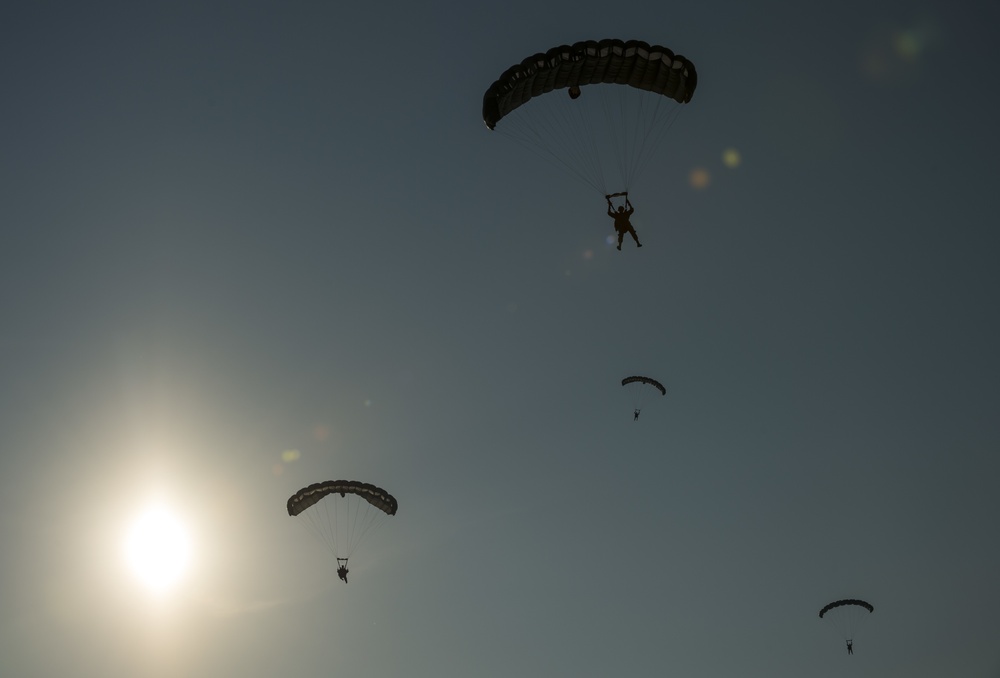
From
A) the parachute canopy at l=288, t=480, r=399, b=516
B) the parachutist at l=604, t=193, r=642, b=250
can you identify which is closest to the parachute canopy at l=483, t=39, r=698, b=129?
the parachutist at l=604, t=193, r=642, b=250

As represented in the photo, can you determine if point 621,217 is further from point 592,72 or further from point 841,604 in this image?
point 841,604

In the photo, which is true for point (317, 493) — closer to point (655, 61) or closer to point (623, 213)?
point (623, 213)

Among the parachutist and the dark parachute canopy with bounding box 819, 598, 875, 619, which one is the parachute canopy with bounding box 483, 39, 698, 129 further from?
the dark parachute canopy with bounding box 819, 598, 875, 619

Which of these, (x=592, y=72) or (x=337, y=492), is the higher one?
(x=592, y=72)

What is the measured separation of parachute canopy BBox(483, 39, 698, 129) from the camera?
79.6 feet

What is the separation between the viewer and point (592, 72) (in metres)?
24.9

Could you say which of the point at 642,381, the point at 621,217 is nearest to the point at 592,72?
the point at 621,217

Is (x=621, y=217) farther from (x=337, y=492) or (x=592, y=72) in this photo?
(x=337, y=492)

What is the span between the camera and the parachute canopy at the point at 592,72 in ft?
79.6

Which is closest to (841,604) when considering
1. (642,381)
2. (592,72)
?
(642,381)

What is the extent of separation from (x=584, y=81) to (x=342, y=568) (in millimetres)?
21649

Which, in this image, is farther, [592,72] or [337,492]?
[337,492]

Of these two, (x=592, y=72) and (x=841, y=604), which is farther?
(x=841, y=604)

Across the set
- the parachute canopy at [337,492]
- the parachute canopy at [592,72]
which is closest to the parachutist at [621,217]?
the parachute canopy at [592,72]
